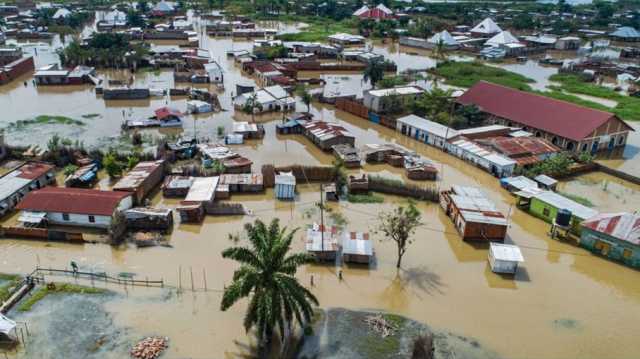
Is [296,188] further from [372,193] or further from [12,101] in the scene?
[12,101]

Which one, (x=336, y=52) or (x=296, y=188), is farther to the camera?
(x=336, y=52)

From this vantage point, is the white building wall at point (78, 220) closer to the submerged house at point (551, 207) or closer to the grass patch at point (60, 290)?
the grass patch at point (60, 290)

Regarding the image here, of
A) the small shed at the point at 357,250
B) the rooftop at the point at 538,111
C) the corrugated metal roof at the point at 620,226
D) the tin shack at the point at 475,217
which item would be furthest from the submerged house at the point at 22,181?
the rooftop at the point at 538,111

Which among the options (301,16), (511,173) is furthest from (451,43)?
(511,173)

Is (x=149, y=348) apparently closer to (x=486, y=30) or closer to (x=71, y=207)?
(x=71, y=207)

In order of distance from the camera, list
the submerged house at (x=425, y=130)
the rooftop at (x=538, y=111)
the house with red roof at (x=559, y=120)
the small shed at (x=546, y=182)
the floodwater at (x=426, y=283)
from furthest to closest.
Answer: the submerged house at (x=425, y=130) < the rooftop at (x=538, y=111) < the house with red roof at (x=559, y=120) < the small shed at (x=546, y=182) < the floodwater at (x=426, y=283)

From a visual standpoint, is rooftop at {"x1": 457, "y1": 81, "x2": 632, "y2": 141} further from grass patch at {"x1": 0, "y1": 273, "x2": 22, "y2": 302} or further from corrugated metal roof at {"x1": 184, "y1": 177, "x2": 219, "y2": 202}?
grass patch at {"x1": 0, "y1": 273, "x2": 22, "y2": 302}
